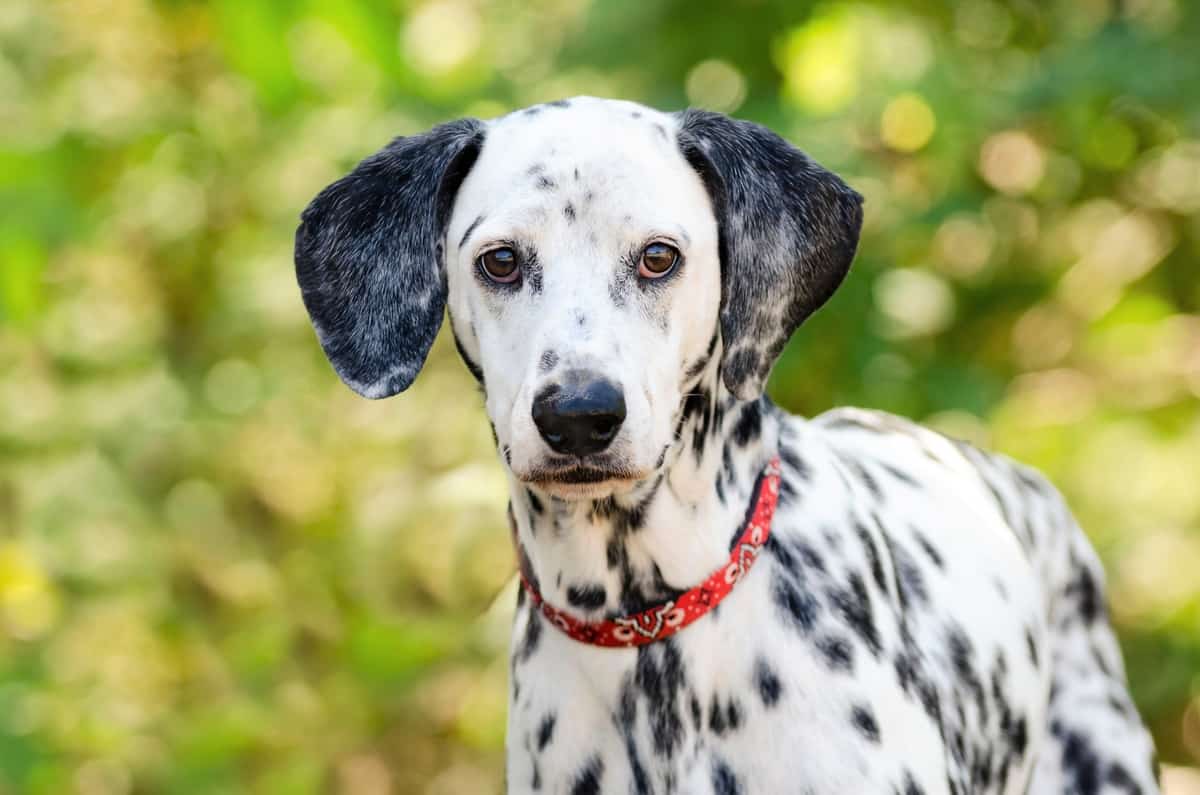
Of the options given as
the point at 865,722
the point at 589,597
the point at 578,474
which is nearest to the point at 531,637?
the point at 589,597

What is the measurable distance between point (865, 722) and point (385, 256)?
115 cm

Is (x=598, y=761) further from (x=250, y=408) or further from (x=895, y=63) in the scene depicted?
(x=895, y=63)

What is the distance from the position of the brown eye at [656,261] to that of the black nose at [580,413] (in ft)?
0.84

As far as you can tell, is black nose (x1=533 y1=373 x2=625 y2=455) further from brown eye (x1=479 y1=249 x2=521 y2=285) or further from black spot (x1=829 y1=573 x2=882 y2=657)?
black spot (x1=829 y1=573 x2=882 y2=657)

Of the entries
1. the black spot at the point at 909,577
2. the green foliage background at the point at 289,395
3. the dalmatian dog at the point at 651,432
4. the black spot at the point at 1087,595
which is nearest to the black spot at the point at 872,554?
the dalmatian dog at the point at 651,432

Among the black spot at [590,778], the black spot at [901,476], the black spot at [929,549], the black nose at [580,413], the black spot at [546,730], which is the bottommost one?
the black spot at [590,778]

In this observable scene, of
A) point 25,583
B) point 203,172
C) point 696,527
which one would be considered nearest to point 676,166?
point 696,527

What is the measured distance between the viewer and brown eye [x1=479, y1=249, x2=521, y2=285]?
93.8 inches

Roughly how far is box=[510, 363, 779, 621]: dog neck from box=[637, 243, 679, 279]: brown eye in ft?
0.76

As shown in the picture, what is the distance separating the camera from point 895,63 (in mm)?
4645

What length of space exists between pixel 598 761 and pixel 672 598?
306 millimetres

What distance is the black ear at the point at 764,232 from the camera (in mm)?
2467

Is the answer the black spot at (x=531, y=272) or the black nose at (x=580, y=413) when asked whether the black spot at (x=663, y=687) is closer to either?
the black nose at (x=580, y=413)

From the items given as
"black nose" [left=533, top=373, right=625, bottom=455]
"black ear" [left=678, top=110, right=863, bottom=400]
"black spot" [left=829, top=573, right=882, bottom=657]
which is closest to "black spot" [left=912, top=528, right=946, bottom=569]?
"black spot" [left=829, top=573, right=882, bottom=657]
